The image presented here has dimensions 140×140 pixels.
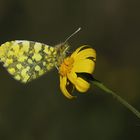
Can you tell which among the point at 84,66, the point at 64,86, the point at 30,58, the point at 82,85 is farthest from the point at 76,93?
the point at 82,85

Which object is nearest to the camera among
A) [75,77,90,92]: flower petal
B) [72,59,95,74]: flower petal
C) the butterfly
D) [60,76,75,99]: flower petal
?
[75,77,90,92]: flower petal

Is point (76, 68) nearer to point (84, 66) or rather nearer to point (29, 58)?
point (84, 66)

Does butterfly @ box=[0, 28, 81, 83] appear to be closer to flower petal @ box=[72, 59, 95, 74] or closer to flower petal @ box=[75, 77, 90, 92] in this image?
flower petal @ box=[72, 59, 95, 74]

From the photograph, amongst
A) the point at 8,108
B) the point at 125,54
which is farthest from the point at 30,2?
the point at 8,108

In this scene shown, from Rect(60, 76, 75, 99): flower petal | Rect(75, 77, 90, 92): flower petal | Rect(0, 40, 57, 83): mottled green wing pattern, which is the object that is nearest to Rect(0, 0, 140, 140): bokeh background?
Rect(0, 40, 57, 83): mottled green wing pattern

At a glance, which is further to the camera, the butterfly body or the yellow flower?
the butterfly body

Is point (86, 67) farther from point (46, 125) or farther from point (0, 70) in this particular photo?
point (0, 70)

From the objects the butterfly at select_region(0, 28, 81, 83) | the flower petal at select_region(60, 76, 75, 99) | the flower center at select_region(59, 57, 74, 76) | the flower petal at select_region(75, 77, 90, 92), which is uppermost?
the butterfly at select_region(0, 28, 81, 83)
